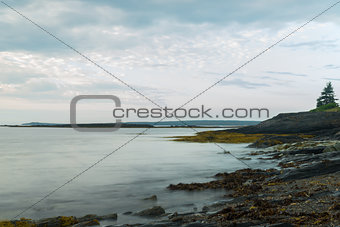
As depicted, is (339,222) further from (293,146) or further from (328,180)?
(293,146)

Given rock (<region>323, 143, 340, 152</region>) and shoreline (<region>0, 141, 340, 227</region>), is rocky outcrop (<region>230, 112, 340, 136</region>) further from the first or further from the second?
shoreline (<region>0, 141, 340, 227</region>)

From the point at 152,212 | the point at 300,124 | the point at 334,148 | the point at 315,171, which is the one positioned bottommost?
the point at 152,212

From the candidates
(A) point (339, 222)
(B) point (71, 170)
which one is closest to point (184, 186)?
(A) point (339, 222)

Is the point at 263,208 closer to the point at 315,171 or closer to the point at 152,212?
the point at 152,212

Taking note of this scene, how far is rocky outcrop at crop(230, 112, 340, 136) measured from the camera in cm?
7104

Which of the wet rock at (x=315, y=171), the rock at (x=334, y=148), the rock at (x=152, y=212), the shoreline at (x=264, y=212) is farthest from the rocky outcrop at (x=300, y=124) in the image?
the rock at (x=152, y=212)

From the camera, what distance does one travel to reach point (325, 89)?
12044cm

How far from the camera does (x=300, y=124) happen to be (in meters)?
74.4

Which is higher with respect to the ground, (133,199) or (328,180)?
(328,180)

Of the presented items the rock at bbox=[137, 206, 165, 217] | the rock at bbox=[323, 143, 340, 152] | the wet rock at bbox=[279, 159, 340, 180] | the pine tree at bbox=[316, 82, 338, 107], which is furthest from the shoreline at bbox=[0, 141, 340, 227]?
the pine tree at bbox=[316, 82, 338, 107]

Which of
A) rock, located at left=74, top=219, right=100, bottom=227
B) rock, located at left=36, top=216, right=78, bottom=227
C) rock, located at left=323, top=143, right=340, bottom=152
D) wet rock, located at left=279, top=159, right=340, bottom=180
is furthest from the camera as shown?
rock, located at left=323, top=143, right=340, bottom=152

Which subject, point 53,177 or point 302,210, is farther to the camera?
point 53,177

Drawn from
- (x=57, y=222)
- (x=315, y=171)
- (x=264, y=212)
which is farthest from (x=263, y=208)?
(x=315, y=171)

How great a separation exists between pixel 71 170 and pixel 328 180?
A: 83.9 ft
